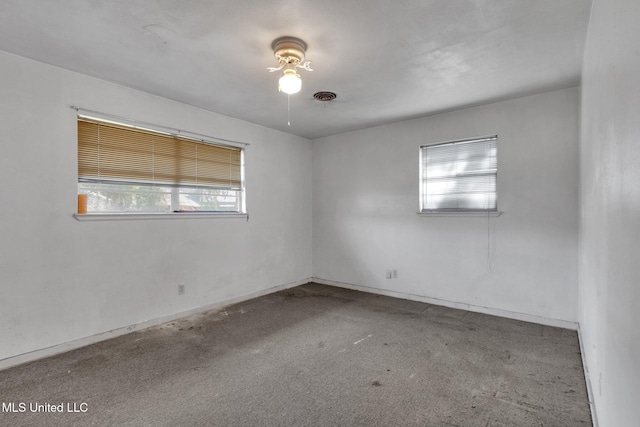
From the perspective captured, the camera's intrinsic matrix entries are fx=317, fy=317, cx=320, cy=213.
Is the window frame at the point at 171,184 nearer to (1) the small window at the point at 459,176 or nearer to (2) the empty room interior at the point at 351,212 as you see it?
(2) the empty room interior at the point at 351,212

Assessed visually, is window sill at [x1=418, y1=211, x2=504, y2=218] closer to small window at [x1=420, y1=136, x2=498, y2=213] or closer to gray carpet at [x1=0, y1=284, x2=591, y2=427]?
small window at [x1=420, y1=136, x2=498, y2=213]

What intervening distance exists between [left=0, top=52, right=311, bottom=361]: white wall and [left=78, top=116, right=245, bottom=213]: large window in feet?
0.50

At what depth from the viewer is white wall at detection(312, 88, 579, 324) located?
11.0ft

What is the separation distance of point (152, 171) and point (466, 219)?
3.76 meters

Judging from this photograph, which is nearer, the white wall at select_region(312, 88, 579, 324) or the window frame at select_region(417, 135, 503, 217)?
the white wall at select_region(312, 88, 579, 324)

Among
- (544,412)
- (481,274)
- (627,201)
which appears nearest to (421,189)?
(481,274)

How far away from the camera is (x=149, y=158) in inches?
138

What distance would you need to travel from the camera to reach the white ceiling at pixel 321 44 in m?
1.99

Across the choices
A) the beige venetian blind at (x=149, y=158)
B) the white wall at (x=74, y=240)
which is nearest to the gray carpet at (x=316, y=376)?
the white wall at (x=74, y=240)

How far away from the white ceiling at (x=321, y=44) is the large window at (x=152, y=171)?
528 mm

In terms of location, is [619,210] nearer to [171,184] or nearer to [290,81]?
[290,81]

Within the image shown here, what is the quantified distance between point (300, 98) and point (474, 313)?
3269mm

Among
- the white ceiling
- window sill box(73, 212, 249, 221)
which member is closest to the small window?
the white ceiling

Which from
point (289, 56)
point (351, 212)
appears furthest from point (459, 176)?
point (289, 56)
